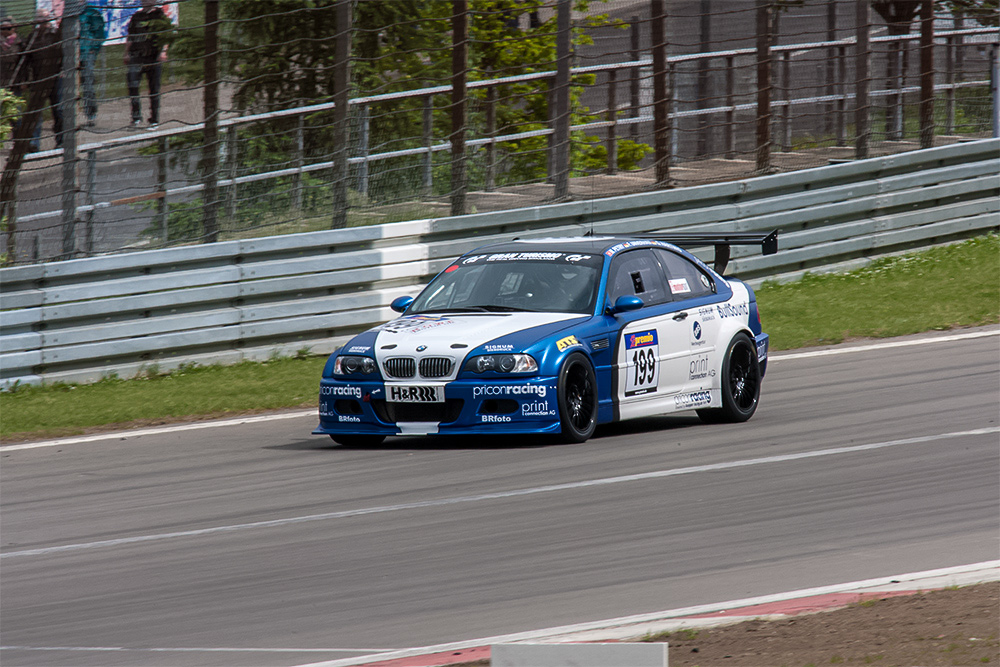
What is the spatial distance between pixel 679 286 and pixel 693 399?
3.14ft

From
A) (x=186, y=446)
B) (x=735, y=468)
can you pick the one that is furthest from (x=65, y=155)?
(x=735, y=468)

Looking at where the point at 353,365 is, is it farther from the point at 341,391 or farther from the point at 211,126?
the point at 211,126

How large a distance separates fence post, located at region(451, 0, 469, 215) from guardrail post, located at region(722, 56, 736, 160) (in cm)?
378

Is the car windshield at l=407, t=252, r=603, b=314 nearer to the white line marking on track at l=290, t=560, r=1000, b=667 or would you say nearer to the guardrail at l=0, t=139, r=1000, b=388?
the guardrail at l=0, t=139, r=1000, b=388

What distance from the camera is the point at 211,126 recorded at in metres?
14.9

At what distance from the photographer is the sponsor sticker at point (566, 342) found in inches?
416

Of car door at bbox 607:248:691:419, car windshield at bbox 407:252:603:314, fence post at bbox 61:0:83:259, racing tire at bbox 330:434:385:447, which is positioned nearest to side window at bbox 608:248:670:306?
car door at bbox 607:248:691:419

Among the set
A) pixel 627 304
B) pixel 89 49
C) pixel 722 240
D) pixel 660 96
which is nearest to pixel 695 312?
pixel 722 240

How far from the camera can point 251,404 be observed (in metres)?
13.2

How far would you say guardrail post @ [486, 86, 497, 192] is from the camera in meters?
17.0

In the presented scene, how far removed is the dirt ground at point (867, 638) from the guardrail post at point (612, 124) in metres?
12.2

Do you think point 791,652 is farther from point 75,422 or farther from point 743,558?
point 75,422

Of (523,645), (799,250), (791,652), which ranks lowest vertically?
(791,652)

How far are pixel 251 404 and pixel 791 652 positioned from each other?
8.51 metres
